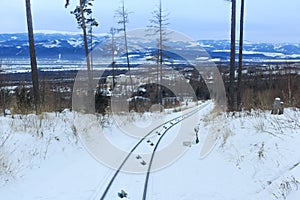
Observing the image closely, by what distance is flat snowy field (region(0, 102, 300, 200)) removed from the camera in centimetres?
662

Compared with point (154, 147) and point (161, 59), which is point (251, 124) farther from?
point (161, 59)

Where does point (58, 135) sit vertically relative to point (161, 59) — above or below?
below

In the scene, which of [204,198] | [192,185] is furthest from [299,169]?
[192,185]

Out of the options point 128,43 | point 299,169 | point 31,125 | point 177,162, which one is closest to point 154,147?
point 177,162

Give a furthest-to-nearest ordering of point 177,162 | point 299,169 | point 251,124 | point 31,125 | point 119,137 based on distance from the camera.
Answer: point 119,137 < point 251,124 < point 31,125 < point 177,162 < point 299,169

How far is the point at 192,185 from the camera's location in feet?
24.2

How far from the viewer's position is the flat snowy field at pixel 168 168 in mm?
6621

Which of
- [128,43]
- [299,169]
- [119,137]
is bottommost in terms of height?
[119,137]

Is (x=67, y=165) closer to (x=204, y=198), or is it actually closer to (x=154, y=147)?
(x=154, y=147)

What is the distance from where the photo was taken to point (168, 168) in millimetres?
8711

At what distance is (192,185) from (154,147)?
3.97 m

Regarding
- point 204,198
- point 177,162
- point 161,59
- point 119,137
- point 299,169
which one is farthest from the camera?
point 161,59

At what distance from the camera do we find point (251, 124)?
36.7 ft

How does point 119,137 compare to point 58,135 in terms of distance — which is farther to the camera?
point 119,137
